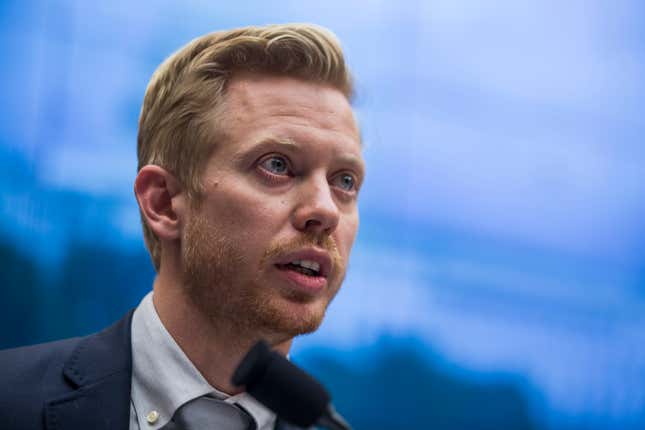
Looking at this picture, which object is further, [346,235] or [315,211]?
[346,235]

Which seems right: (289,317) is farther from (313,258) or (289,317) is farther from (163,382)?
(163,382)

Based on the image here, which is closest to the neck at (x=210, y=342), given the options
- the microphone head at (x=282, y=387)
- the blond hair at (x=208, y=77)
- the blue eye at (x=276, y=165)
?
the blond hair at (x=208, y=77)

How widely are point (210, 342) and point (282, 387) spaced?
2.42 feet

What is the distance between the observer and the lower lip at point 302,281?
1.70m

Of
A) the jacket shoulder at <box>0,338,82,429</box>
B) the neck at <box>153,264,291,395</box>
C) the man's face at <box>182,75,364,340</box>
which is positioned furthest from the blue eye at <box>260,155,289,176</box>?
the jacket shoulder at <box>0,338,82,429</box>

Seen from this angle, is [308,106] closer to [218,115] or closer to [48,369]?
[218,115]

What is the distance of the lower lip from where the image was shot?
170 centimetres

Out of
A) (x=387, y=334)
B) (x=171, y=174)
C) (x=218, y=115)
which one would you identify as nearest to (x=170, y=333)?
(x=171, y=174)

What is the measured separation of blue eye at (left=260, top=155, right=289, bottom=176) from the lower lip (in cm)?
26

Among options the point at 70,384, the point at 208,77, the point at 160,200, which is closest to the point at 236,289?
the point at 160,200

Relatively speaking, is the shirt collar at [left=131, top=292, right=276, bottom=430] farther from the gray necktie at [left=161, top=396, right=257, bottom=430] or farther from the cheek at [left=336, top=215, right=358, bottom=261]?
the cheek at [left=336, top=215, right=358, bottom=261]

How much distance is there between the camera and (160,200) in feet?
6.34

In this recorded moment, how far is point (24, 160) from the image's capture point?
2.38 m

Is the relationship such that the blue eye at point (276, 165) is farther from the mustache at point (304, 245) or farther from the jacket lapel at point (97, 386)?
the jacket lapel at point (97, 386)
